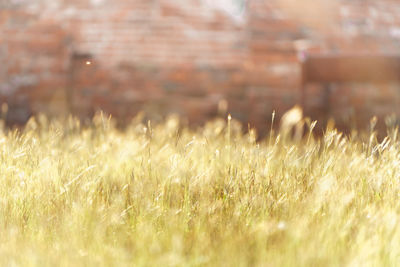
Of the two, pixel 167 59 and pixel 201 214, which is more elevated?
pixel 167 59

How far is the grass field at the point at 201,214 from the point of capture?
4.82 ft

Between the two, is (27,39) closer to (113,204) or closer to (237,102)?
(237,102)

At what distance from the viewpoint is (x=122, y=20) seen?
4.58 m

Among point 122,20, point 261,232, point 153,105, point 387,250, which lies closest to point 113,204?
point 261,232

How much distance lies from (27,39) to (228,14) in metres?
2.03

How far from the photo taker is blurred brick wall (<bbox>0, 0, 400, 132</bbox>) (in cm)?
457

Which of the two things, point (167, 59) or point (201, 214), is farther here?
point (167, 59)

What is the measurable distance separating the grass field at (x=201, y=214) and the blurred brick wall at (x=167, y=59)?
2.35 m

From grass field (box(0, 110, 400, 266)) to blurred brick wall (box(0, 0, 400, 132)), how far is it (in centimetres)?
235

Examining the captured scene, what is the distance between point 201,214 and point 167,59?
118 inches

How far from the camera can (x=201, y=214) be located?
70.0 inches

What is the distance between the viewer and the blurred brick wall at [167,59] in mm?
4566

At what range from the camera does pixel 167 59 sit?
4.57m

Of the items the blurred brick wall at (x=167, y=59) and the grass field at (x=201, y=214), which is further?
the blurred brick wall at (x=167, y=59)
